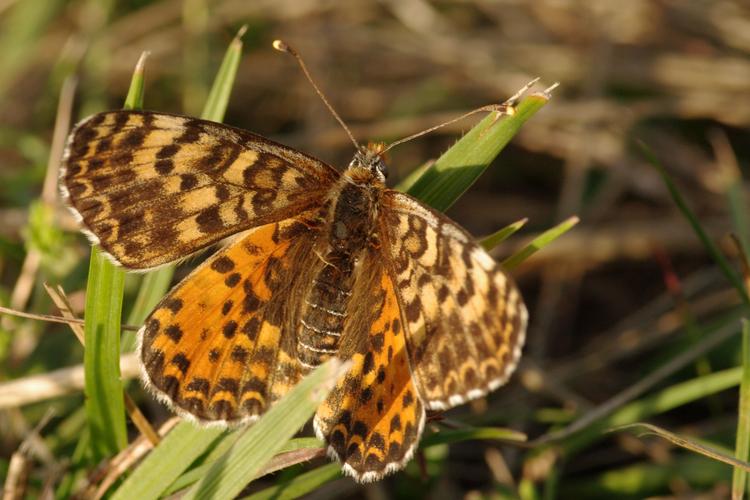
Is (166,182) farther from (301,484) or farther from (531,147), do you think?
(531,147)

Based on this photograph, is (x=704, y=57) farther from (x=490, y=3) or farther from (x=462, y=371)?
(x=462, y=371)

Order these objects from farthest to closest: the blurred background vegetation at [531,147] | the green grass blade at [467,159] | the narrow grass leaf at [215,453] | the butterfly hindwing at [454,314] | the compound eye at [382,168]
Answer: the blurred background vegetation at [531,147]
the compound eye at [382,168]
the green grass blade at [467,159]
the narrow grass leaf at [215,453]
the butterfly hindwing at [454,314]

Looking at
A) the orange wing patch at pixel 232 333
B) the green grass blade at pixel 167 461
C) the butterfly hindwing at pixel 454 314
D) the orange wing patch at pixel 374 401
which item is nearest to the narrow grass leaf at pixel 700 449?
the butterfly hindwing at pixel 454 314

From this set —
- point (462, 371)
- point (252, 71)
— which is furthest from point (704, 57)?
point (462, 371)

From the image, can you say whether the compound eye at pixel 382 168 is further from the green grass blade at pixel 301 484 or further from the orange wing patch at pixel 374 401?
the green grass blade at pixel 301 484

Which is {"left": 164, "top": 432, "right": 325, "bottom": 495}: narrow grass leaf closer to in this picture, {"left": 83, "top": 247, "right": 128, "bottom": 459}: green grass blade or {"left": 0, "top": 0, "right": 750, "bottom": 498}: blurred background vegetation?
{"left": 83, "top": 247, "right": 128, "bottom": 459}: green grass blade

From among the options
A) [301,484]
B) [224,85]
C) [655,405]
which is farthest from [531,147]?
[301,484]

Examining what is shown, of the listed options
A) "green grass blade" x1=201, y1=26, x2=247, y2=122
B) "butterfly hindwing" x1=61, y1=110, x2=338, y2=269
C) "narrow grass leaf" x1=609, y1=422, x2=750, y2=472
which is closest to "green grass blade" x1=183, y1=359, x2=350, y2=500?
"butterfly hindwing" x1=61, y1=110, x2=338, y2=269
